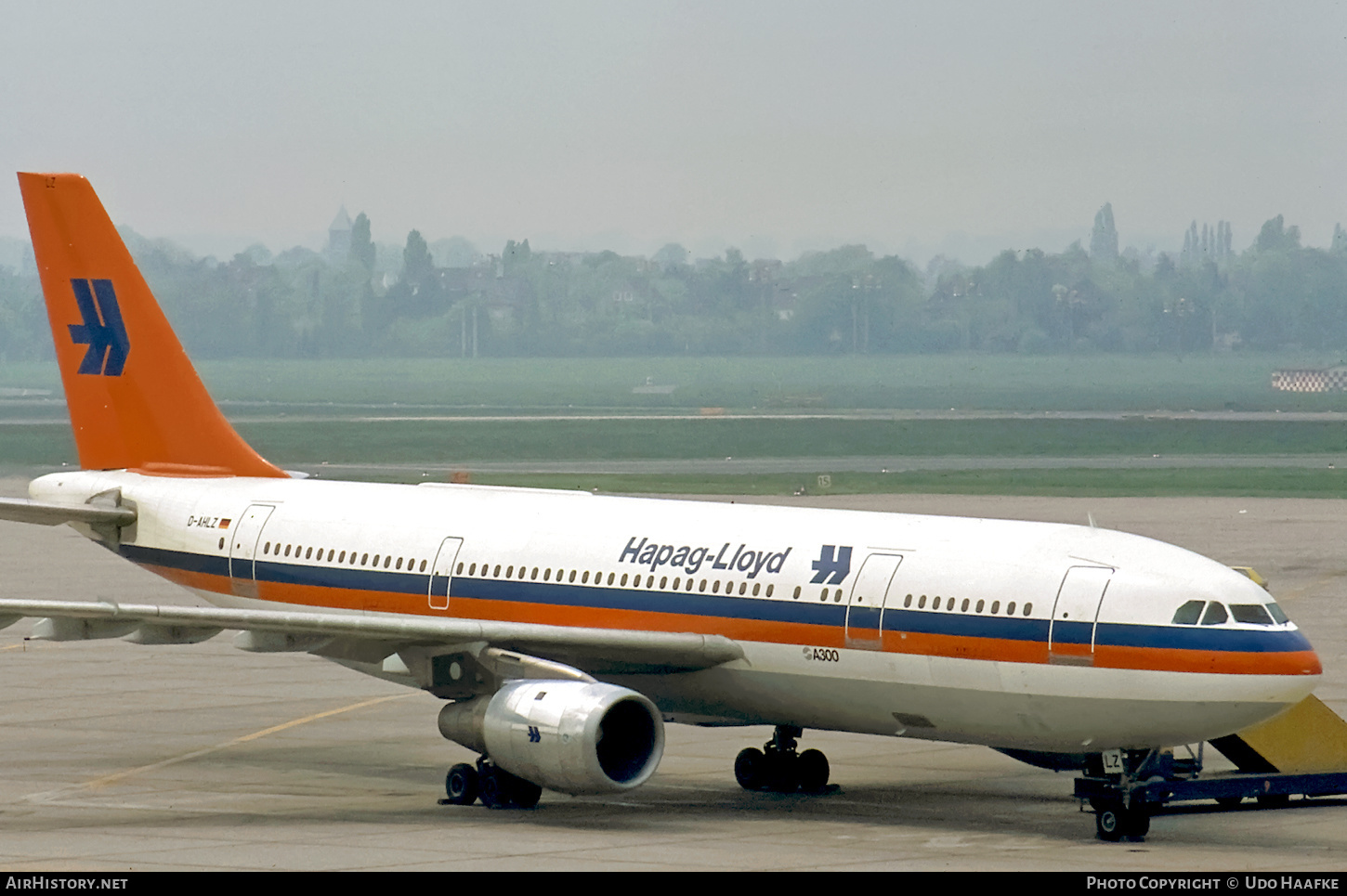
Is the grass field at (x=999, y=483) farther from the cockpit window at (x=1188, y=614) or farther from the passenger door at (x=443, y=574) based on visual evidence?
the cockpit window at (x=1188, y=614)

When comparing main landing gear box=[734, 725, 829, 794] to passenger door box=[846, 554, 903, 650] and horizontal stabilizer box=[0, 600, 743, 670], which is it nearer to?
horizontal stabilizer box=[0, 600, 743, 670]

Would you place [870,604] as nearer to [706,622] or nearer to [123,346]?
[706,622]

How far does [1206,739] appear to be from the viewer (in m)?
25.7

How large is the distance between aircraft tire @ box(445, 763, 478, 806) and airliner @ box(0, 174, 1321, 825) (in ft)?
0.12

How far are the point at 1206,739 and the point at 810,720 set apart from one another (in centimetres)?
519

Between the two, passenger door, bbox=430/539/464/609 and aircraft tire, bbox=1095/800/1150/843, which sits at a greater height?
passenger door, bbox=430/539/464/609

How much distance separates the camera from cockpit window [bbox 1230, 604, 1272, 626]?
83.7 ft

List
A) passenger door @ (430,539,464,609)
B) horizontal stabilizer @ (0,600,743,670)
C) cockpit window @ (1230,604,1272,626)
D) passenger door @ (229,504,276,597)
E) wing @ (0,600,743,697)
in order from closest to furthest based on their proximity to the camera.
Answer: cockpit window @ (1230,604,1272,626)
horizontal stabilizer @ (0,600,743,670)
wing @ (0,600,743,697)
passenger door @ (430,539,464,609)
passenger door @ (229,504,276,597)

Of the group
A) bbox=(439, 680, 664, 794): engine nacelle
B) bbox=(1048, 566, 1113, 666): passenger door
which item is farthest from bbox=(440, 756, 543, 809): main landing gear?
bbox=(1048, 566, 1113, 666): passenger door

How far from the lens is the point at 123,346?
36.2 m

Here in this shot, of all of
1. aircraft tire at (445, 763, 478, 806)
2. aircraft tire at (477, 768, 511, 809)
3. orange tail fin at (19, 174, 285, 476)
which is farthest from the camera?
orange tail fin at (19, 174, 285, 476)

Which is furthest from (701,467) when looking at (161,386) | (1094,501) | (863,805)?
(863,805)

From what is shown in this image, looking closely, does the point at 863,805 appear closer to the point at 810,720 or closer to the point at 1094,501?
the point at 810,720

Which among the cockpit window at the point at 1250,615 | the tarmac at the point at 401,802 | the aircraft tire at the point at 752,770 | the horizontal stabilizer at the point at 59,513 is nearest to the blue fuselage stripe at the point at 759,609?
the cockpit window at the point at 1250,615
